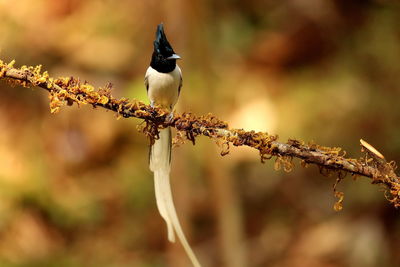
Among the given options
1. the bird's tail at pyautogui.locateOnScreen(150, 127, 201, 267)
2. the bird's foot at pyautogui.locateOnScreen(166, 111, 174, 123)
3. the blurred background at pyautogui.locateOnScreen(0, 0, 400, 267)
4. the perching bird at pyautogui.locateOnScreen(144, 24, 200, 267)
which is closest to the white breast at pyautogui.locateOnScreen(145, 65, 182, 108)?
the perching bird at pyautogui.locateOnScreen(144, 24, 200, 267)

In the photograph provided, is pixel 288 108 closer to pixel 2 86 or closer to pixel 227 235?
pixel 227 235

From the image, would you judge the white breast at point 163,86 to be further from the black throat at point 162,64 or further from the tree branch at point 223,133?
the tree branch at point 223,133

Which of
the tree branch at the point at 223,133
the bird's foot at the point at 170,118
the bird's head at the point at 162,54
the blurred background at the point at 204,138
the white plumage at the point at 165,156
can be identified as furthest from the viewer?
the blurred background at the point at 204,138

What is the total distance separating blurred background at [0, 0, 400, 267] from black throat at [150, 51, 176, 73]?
2.32 metres

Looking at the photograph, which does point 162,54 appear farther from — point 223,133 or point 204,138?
point 204,138

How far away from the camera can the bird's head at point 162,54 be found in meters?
2.56

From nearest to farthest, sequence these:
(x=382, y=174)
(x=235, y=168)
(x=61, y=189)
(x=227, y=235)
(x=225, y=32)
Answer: (x=382, y=174)
(x=227, y=235)
(x=61, y=189)
(x=235, y=168)
(x=225, y=32)

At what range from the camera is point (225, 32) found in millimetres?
6594

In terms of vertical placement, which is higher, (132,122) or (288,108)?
(132,122)

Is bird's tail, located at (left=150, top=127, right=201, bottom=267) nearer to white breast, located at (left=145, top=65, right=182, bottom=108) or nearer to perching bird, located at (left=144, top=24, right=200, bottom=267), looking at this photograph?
perching bird, located at (left=144, top=24, right=200, bottom=267)

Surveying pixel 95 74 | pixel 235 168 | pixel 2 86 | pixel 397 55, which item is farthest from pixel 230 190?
pixel 2 86

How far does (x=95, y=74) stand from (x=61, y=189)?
53.2 inches

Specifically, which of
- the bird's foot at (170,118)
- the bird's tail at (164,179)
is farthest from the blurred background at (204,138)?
the bird's foot at (170,118)

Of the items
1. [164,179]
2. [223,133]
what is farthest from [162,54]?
[223,133]
